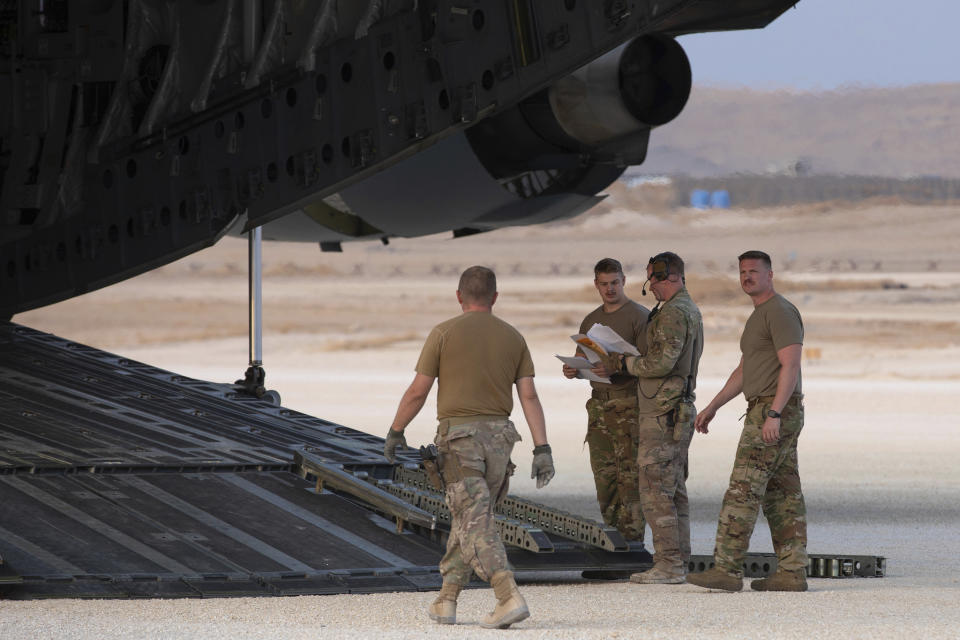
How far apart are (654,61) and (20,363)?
5.37m

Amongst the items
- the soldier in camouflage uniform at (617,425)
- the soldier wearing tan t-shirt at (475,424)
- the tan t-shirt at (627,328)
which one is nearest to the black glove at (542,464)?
the soldier wearing tan t-shirt at (475,424)

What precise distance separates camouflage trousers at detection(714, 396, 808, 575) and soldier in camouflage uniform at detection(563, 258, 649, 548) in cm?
89

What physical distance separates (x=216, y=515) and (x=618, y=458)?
212cm

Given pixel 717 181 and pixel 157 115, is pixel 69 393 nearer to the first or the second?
pixel 157 115

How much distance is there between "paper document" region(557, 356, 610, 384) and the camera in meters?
7.90

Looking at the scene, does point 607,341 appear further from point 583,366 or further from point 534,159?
point 534,159

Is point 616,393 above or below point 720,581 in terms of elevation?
above

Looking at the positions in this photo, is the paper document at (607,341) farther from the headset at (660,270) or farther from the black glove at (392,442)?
the black glove at (392,442)

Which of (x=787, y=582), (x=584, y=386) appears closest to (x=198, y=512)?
(x=787, y=582)

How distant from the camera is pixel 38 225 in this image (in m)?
11.3

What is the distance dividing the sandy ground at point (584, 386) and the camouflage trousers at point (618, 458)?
0.57 meters

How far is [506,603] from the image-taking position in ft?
20.1

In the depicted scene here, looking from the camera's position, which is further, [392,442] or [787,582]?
[787,582]

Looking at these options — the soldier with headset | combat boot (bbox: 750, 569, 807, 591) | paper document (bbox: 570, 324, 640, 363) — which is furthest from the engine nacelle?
combat boot (bbox: 750, 569, 807, 591)
